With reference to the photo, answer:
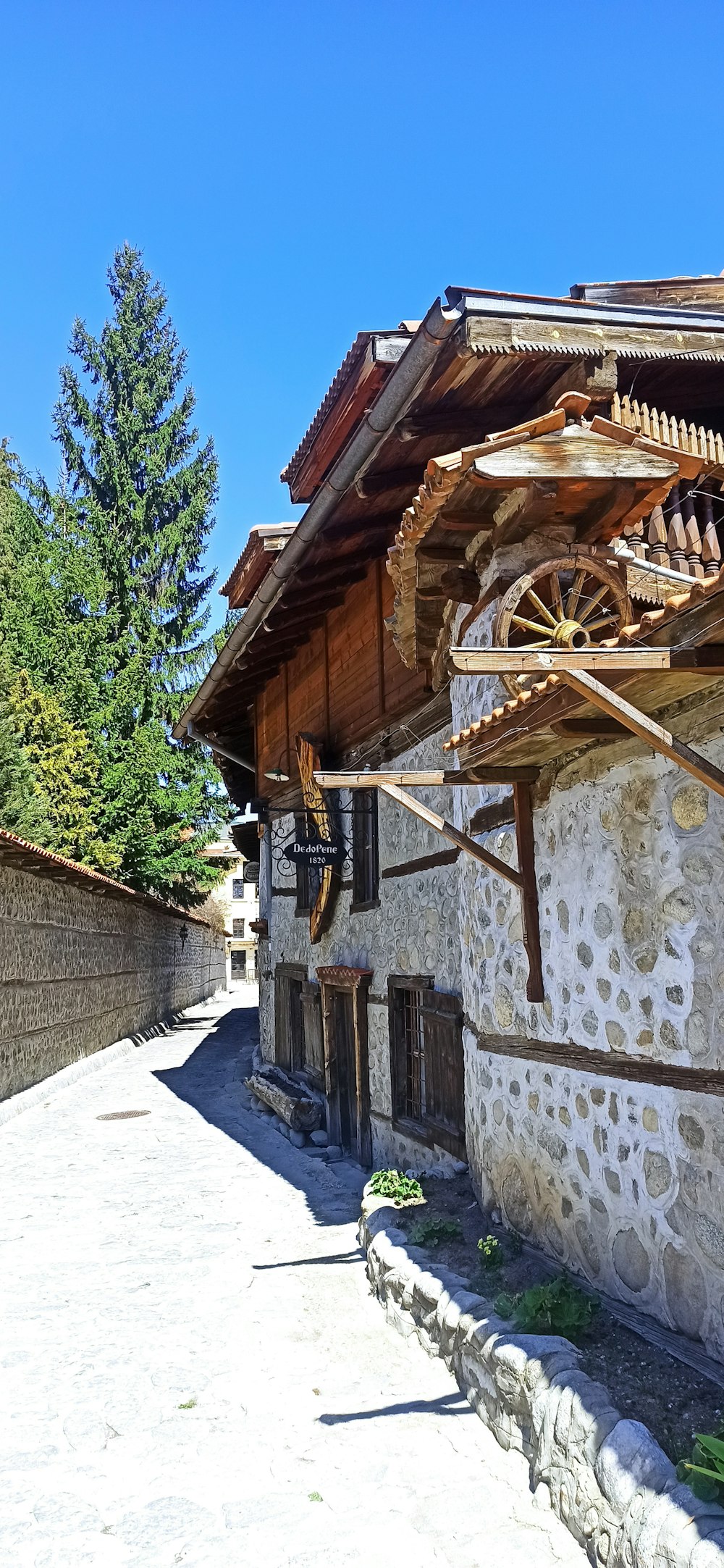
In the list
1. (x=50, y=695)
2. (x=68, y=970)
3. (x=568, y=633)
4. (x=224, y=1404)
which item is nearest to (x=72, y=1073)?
(x=68, y=970)

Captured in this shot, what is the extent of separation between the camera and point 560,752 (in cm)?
494

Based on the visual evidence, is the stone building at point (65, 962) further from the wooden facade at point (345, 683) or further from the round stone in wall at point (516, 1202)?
the round stone in wall at point (516, 1202)

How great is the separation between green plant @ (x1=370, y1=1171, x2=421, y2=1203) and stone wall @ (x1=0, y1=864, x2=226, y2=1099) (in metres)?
7.07

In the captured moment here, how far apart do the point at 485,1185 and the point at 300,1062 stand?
A: 7946mm

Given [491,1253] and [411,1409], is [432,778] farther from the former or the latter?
[411,1409]

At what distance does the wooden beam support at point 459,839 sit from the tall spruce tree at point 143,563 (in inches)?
711

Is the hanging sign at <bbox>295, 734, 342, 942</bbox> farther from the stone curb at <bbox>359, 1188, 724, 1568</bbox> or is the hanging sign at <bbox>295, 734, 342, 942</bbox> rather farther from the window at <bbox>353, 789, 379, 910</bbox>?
the stone curb at <bbox>359, 1188, 724, 1568</bbox>

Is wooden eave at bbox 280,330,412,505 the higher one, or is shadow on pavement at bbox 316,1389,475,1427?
wooden eave at bbox 280,330,412,505

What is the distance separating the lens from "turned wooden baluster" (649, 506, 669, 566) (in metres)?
6.02

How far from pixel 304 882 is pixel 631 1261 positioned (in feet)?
30.4

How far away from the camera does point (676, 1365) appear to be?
12.8 feet

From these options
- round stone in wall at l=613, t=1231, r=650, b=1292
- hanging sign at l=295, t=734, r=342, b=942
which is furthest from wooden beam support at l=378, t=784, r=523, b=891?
hanging sign at l=295, t=734, r=342, b=942

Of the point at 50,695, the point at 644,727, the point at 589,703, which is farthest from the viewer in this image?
the point at 50,695

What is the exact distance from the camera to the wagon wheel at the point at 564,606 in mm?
4973
